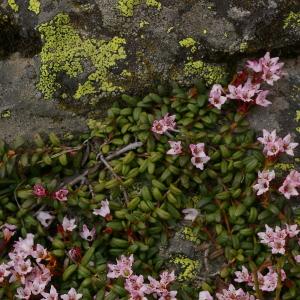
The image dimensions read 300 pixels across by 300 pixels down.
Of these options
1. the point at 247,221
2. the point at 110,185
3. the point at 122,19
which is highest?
the point at 122,19

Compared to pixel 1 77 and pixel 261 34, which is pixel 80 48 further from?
pixel 261 34

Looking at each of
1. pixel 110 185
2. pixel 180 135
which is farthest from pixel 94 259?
pixel 180 135

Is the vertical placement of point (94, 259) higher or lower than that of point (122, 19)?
lower

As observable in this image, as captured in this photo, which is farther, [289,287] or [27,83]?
[27,83]

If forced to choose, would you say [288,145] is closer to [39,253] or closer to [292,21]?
[292,21]

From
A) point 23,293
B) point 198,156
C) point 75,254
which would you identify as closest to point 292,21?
point 198,156
